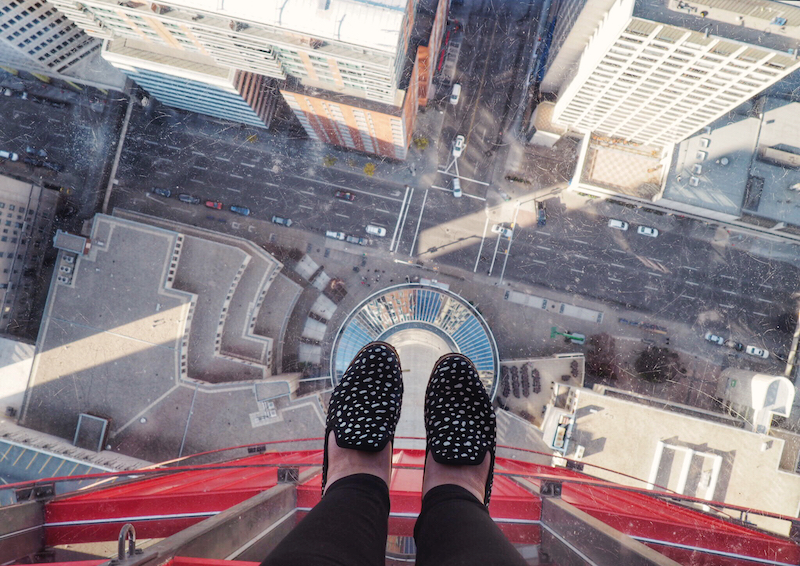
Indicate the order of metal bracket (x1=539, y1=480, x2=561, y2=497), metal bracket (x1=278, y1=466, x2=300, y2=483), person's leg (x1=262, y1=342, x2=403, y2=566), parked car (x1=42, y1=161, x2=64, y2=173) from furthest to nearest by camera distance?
parked car (x1=42, y1=161, x2=64, y2=173)
metal bracket (x1=539, y1=480, x2=561, y2=497)
metal bracket (x1=278, y1=466, x2=300, y2=483)
person's leg (x1=262, y1=342, x2=403, y2=566)

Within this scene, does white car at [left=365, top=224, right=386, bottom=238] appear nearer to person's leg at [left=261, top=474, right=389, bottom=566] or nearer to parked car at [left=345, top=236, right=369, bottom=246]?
parked car at [left=345, top=236, right=369, bottom=246]

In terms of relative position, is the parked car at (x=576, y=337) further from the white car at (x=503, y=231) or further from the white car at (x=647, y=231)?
the white car at (x=647, y=231)

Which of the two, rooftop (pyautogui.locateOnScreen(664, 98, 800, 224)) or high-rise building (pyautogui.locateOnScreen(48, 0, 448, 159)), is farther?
rooftop (pyautogui.locateOnScreen(664, 98, 800, 224))

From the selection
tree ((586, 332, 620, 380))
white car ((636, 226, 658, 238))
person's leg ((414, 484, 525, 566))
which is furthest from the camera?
tree ((586, 332, 620, 380))

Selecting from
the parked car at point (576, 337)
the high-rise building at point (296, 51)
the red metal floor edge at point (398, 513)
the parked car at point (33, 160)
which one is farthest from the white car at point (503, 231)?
the parked car at point (33, 160)

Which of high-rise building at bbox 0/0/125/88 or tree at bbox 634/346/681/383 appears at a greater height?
high-rise building at bbox 0/0/125/88

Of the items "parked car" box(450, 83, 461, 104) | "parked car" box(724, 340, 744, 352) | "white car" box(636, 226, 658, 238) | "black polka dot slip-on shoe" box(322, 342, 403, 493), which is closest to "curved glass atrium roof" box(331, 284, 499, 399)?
"black polka dot slip-on shoe" box(322, 342, 403, 493)

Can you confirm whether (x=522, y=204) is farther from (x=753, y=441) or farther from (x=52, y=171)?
(x=52, y=171)

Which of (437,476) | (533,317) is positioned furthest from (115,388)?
(533,317)
